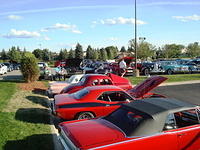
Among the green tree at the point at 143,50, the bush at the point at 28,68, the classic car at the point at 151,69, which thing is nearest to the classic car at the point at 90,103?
the bush at the point at 28,68

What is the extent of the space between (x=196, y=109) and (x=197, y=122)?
0.92 feet

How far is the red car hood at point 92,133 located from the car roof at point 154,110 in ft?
1.20

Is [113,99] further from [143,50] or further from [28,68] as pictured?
[143,50]

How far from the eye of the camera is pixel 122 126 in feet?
14.8

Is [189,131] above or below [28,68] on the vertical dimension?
below

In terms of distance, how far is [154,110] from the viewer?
15.3 ft

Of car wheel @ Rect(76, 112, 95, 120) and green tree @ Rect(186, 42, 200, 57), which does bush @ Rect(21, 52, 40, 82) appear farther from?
green tree @ Rect(186, 42, 200, 57)

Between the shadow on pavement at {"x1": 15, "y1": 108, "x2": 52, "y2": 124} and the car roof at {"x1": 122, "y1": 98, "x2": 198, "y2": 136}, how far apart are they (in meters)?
3.81

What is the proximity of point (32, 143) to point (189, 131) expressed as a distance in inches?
145

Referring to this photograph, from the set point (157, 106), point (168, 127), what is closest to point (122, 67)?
point (157, 106)

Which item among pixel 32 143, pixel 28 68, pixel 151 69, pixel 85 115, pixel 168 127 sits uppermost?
pixel 28 68

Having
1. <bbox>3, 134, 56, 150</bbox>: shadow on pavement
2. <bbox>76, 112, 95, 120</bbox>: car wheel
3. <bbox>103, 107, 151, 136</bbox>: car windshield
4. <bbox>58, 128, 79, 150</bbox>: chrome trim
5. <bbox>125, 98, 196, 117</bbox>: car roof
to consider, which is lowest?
<bbox>3, 134, 56, 150</bbox>: shadow on pavement

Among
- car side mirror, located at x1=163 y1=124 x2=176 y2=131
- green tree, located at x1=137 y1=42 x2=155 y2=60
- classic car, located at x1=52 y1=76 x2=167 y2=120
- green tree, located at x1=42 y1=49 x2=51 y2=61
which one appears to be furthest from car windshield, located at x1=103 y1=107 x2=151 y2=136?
green tree, located at x1=42 y1=49 x2=51 y2=61

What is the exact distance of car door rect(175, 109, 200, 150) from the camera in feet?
15.0
